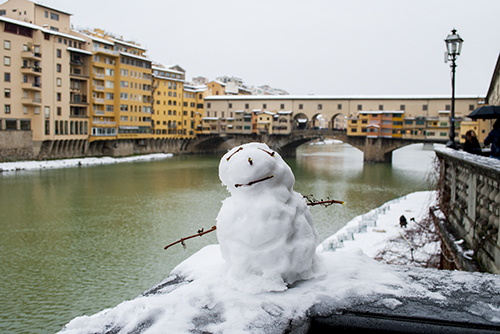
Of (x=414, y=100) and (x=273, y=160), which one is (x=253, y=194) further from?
(x=414, y=100)

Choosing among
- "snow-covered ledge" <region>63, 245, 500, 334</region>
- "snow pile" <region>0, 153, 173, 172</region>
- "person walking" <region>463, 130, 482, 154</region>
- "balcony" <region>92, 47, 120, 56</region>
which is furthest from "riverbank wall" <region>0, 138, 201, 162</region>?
"snow-covered ledge" <region>63, 245, 500, 334</region>

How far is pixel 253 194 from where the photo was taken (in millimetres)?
2783

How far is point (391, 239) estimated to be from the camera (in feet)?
35.8

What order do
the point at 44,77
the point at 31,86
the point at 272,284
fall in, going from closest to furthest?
the point at 272,284, the point at 31,86, the point at 44,77

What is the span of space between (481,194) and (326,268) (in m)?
3.72

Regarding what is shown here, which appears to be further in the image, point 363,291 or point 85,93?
point 85,93

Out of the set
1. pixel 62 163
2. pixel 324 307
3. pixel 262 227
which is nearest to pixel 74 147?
pixel 62 163

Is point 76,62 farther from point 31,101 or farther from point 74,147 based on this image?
point 74,147

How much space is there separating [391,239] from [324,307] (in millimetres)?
9308

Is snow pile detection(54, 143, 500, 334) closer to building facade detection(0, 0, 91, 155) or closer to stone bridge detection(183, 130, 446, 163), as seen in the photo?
building facade detection(0, 0, 91, 155)

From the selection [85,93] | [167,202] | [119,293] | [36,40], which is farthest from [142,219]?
[85,93]

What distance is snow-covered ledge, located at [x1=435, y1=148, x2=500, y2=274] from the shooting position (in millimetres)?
4891

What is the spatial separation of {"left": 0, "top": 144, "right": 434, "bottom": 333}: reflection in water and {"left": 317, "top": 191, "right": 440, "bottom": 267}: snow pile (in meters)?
1.44

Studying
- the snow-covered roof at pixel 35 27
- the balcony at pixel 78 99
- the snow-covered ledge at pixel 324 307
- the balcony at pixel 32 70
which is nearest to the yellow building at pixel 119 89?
the balcony at pixel 78 99
